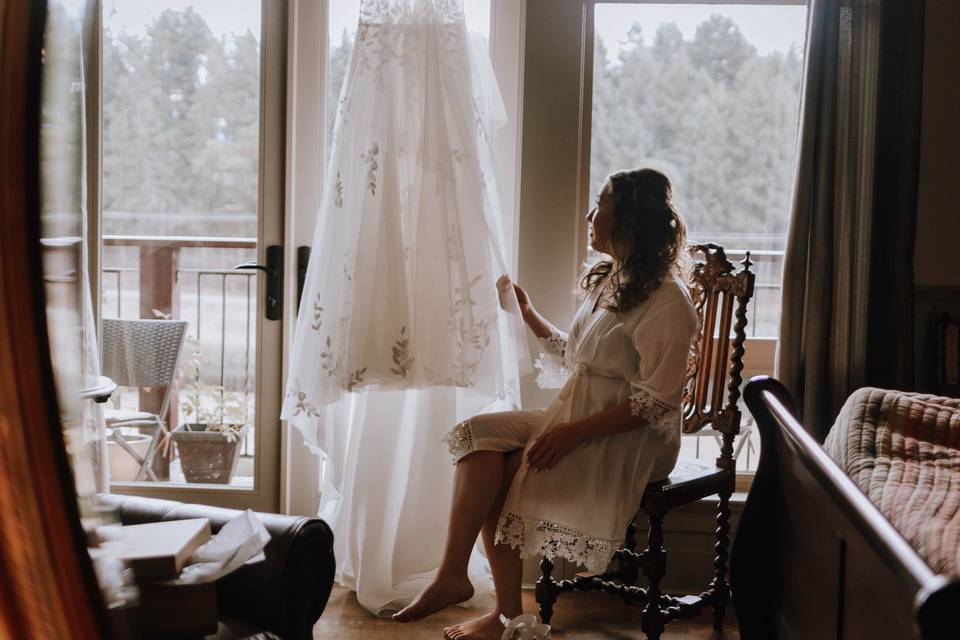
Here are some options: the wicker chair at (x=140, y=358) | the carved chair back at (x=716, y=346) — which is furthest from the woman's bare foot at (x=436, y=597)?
the wicker chair at (x=140, y=358)

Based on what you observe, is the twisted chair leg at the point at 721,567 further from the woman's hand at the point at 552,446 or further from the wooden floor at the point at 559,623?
the woman's hand at the point at 552,446

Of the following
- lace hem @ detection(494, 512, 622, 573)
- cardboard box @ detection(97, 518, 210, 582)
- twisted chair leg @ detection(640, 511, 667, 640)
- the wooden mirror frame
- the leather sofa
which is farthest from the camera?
twisted chair leg @ detection(640, 511, 667, 640)

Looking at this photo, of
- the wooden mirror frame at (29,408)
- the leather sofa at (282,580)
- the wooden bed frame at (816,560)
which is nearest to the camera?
Result: the wooden mirror frame at (29,408)

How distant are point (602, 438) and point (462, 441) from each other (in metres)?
0.38

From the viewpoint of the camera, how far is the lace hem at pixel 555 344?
106 inches

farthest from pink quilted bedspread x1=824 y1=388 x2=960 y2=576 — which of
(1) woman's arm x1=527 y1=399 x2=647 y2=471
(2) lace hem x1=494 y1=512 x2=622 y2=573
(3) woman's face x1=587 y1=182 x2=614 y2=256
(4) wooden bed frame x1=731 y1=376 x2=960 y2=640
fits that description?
(3) woman's face x1=587 y1=182 x2=614 y2=256

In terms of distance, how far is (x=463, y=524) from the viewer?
2.31 metres

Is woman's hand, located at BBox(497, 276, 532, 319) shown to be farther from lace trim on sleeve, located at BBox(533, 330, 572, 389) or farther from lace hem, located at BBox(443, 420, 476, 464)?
lace hem, located at BBox(443, 420, 476, 464)

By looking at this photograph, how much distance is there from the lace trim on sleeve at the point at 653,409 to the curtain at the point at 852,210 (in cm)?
70

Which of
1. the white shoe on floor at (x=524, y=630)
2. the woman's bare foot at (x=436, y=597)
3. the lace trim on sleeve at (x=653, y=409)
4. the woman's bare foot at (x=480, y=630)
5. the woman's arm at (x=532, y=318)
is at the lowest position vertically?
the woman's bare foot at (x=480, y=630)

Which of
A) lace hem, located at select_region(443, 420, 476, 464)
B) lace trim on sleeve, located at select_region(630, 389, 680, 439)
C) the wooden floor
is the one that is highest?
lace trim on sleeve, located at select_region(630, 389, 680, 439)

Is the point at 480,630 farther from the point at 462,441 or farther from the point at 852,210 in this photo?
the point at 852,210

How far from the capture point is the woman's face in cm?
244

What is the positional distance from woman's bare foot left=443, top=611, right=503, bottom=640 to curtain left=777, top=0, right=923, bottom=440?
1185 millimetres
